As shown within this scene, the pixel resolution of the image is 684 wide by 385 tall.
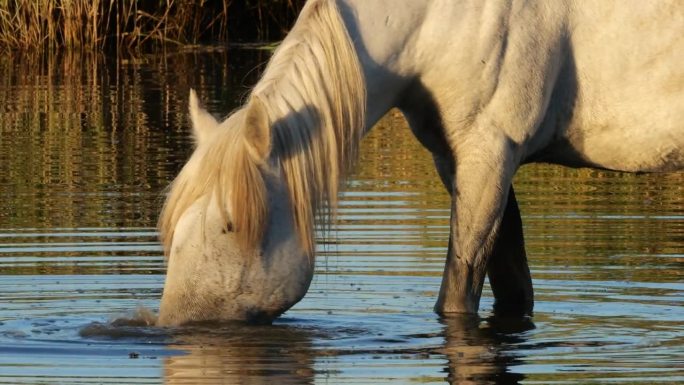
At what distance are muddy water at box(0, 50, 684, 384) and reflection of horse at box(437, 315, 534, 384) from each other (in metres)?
0.01

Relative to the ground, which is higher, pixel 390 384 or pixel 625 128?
pixel 625 128

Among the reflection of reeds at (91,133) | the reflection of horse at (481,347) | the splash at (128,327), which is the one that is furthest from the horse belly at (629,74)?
the reflection of reeds at (91,133)

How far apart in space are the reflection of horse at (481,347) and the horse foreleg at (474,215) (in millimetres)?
106

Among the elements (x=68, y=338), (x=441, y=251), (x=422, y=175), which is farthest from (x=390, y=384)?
(x=422, y=175)

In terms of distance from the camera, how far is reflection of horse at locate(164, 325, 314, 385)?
562 centimetres

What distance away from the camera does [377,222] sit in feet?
30.7

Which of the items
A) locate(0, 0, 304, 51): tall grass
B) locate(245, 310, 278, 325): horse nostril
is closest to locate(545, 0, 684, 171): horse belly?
locate(245, 310, 278, 325): horse nostril

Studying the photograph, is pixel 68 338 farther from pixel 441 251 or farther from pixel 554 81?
pixel 441 251

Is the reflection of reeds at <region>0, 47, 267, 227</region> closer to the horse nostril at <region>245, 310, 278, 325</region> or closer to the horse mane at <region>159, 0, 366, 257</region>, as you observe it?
the horse nostril at <region>245, 310, 278, 325</region>

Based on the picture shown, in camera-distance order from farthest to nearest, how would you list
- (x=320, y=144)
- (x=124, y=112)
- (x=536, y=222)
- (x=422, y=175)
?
1. (x=124, y=112)
2. (x=422, y=175)
3. (x=536, y=222)
4. (x=320, y=144)

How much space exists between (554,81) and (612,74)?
25cm

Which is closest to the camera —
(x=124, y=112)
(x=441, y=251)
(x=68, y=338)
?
(x=68, y=338)

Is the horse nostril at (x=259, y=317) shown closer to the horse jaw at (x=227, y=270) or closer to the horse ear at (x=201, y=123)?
the horse jaw at (x=227, y=270)

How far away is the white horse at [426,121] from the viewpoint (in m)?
5.95
